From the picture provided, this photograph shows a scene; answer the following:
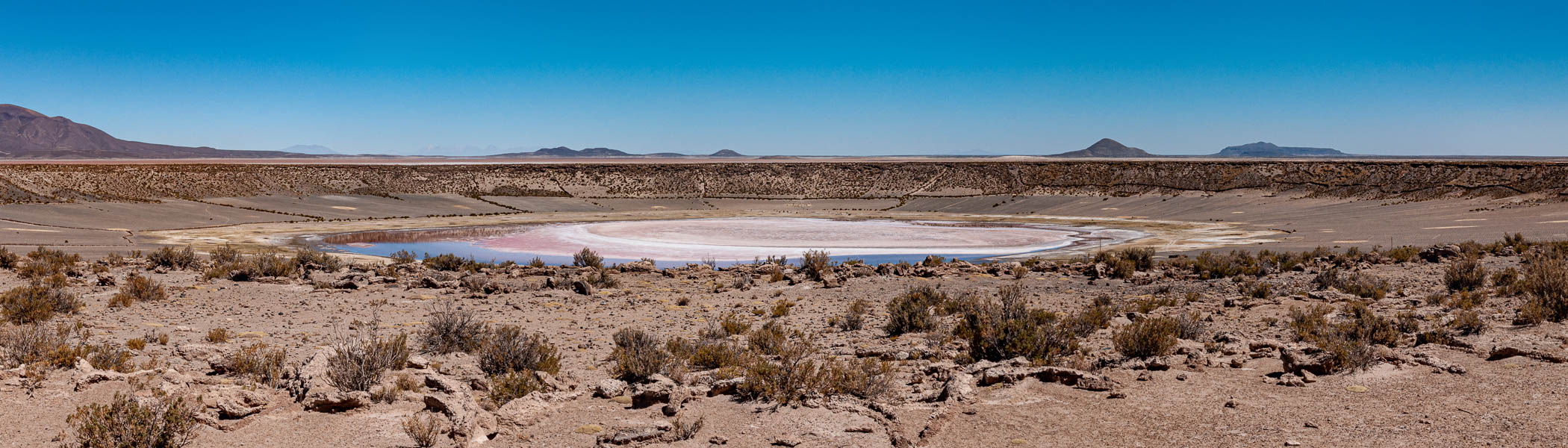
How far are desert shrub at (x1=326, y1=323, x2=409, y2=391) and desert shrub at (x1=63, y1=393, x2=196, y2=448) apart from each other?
1329mm

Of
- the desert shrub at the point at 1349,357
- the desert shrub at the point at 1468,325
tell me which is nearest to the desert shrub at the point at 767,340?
the desert shrub at the point at 1349,357

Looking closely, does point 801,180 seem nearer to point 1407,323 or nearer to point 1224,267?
point 1224,267

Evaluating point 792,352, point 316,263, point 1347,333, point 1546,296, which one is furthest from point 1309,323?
point 316,263

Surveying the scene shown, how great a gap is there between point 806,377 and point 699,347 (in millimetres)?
2243

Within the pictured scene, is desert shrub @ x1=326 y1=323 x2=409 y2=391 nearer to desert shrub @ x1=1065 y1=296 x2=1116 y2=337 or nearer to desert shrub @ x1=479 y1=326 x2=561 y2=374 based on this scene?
desert shrub @ x1=479 y1=326 x2=561 y2=374

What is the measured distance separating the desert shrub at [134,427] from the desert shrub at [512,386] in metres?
2.17

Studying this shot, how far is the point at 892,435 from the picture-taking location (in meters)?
6.61

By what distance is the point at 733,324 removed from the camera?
1195 cm

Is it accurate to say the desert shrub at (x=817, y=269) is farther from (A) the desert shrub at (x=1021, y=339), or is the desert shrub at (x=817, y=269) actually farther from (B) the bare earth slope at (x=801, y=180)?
(B) the bare earth slope at (x=801, y=180)

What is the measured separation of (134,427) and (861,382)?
5.31 m

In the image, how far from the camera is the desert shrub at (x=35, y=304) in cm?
1090

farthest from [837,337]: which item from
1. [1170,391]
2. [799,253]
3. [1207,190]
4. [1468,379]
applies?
[1207,190]

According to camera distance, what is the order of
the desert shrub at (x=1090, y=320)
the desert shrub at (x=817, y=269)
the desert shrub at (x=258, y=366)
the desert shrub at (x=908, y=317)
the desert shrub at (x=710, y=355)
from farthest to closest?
the desert shrub at (x=817, y=269), the desert shrub at (x=908, y=317), the desert shrub at (x=1090, y=320), the desert shrub at (x=710, y=355), the desert shrub at (x=258, y=366)

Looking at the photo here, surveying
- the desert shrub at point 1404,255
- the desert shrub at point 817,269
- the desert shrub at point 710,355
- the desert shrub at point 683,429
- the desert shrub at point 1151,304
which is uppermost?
the desert shrub at point 683,429
